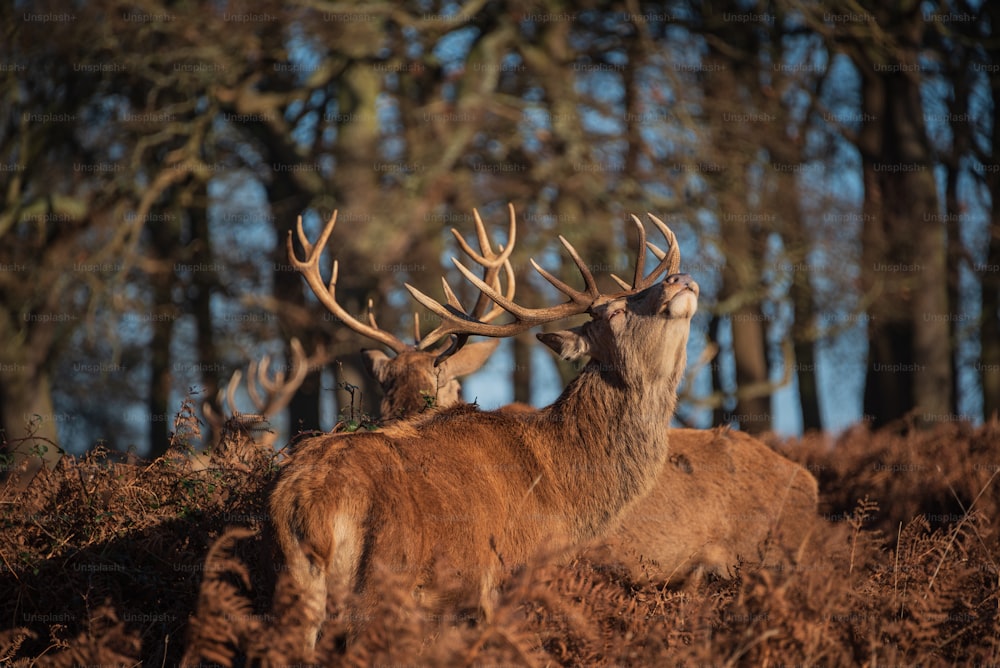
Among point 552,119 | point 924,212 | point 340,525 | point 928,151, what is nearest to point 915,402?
point 924,212

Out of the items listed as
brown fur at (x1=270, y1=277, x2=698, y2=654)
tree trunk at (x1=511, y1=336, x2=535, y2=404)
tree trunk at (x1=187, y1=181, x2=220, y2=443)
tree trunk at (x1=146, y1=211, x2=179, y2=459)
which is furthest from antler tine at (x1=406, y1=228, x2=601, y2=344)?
tree trunk at (x1=511, y1=336, x2=535, y2=404)

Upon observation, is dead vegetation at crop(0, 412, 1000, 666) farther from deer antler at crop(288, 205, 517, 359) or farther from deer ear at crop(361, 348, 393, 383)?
deer ear at crop(361, 348, 393, 383)

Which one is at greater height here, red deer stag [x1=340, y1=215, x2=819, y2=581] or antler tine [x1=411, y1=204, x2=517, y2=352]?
antler tine [x1=411, y1=204, x2=517, y2=352]

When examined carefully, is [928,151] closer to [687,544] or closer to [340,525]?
[687,544]

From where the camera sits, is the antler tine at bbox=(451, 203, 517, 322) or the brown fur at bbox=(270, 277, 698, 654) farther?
the antler tine at bbox=(451, 203, 517, 322)

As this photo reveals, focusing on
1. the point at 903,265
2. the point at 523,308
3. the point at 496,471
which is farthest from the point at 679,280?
the point at 903,265

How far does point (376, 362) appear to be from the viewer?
7.84 m

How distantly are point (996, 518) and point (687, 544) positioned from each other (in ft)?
7.22

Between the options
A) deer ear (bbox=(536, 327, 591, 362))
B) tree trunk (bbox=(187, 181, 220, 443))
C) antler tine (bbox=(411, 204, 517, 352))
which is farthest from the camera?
tree trunk (bbox=(187, 181, 220, 443))

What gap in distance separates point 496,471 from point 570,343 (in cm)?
97

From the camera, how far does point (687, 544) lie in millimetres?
6238

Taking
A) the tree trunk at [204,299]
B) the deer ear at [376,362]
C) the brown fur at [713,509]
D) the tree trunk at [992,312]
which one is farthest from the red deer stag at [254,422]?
the tree trunk at [992,312]

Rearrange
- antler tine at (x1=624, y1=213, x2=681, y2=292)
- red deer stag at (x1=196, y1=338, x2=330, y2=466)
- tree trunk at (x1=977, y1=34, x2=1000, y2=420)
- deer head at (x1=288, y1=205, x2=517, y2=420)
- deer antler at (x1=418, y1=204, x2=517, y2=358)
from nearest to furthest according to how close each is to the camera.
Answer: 1. antler tine at (x1=624, y1=213, x2=681, y2=292)
2. red deer stag at (x1=196, y1=338, x2=330, y2=466)
3. deer antler at (x1=418, y1=204, x2=517, y2=358)
4. deer head at (x1=288, y1=205, x2=517, y2=420)
5. tree trunk at (x1=977, y1=34, x2=1000, y2=420)

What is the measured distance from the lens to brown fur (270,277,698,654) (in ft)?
12.8
